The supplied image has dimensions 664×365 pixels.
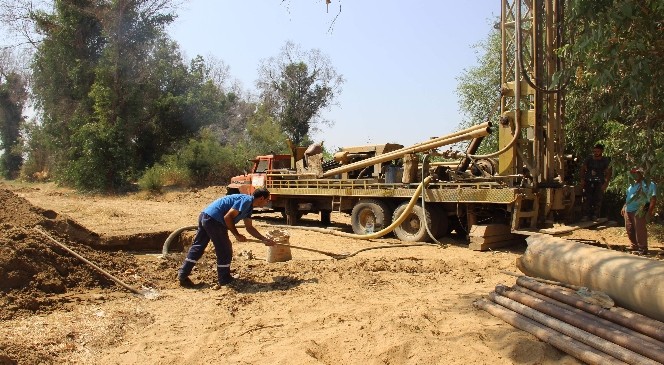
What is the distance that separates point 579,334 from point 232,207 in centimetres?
453

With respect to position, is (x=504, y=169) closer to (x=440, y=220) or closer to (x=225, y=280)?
(x=440, y=220)

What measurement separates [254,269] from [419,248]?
349 centimetres

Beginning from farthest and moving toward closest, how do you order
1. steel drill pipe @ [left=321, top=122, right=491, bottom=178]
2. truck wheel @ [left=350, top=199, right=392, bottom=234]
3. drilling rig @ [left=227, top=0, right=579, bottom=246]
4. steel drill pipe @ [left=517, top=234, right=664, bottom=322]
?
1. truck wheel @ [left=350, top=199, right=392, bottom=234]
2. steel drill pipe @ [left=321, top=122, right=491, bottom=178]
3. drilling rig @ [left=227, top=0, right=579, bottom=246]
4. steel drill pipe @ [left=517, top=234, right=664, bottom=322]

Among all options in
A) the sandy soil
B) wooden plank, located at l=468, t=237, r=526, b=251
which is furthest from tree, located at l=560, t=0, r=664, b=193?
wooden plank, located at l=468, t=237, r=526, b=251

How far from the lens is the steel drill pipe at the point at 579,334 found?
147 inches

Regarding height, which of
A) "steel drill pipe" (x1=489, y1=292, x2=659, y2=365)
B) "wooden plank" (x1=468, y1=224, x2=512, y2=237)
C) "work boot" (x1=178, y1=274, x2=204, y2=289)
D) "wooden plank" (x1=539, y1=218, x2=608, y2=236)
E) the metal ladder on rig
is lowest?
"work boot" (x1=178, y1=274, x2=204, y2=289)

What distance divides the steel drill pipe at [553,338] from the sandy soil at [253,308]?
71mm

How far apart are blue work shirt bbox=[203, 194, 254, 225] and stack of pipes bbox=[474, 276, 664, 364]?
3.30 meters

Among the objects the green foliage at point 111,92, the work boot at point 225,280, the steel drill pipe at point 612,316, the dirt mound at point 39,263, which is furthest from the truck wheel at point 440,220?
the green foliage at point 111,92

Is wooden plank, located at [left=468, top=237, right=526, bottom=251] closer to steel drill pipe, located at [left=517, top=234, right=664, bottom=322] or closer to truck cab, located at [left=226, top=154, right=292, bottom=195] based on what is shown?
steel drill pipe, located at [left=517, top=234, right=664, bottom=322]

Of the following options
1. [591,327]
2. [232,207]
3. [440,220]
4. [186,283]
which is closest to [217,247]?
[232,207]

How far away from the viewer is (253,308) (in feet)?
20.3

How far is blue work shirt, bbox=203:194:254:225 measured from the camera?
285 inches

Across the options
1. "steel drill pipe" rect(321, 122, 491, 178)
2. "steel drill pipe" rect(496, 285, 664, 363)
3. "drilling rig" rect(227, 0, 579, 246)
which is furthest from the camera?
"steel drill pipe" rect(321, 122, 491, 178)
